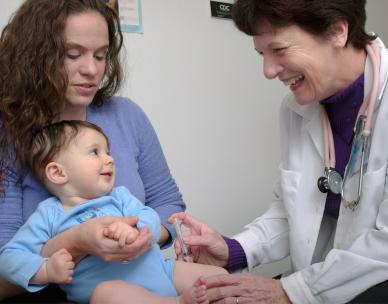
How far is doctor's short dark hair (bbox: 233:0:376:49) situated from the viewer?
117 cm

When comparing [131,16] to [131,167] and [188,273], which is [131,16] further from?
[188,273]

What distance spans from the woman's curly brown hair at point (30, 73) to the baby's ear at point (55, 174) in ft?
0.29

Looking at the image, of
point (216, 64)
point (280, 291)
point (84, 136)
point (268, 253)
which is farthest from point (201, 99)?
point (280, 291)

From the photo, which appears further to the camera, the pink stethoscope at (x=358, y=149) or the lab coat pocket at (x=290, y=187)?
the lab coat pocket at (x=290, y=187)

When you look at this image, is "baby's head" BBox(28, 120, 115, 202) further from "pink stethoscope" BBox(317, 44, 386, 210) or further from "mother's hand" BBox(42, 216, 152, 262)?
"pink stethoscope" BBox(317, 44, 386, 210)

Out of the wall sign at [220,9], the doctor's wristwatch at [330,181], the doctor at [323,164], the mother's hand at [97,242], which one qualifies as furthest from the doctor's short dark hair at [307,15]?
the wall sign at [220,9]

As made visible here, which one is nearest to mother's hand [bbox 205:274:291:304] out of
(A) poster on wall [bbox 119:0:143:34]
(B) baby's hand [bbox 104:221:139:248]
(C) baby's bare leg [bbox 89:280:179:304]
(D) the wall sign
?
(C) baby's bare leg [bbox 89:280:179:304]

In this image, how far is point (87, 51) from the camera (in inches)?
48.1

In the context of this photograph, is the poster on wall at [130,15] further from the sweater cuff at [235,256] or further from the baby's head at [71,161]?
the sweater cuff at [235,256]

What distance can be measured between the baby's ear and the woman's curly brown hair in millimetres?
90

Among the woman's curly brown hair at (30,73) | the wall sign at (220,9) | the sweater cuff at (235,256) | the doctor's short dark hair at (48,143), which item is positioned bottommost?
the sweater cuff at (235,256)

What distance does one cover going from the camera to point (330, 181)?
1275 mm

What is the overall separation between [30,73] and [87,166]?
0.33 metres

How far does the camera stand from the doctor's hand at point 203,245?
53.2 inches
